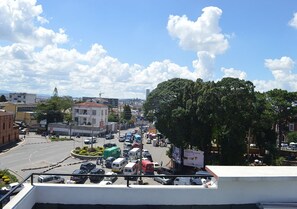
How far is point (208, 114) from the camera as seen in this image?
28.5 meters

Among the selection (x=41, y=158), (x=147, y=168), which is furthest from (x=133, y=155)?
(x=41, y=158)

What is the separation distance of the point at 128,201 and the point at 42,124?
215 feet

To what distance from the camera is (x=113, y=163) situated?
31.9 meters

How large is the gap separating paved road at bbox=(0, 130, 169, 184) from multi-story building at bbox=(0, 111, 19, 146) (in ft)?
6.03

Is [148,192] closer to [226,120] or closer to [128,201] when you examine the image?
[128,201]

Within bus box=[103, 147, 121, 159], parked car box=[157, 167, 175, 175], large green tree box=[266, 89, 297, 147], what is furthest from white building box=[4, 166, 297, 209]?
large green tree box=[266, 89, 297, 147]

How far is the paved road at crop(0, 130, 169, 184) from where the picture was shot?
31812 mm

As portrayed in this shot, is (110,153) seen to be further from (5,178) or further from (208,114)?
(5,178)

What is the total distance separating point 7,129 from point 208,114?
3346cm

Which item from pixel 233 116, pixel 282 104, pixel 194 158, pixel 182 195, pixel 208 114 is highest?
pixel 282 104

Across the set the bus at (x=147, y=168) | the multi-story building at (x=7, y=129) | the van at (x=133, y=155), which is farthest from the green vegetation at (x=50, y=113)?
the bus at (x=147, y=168)

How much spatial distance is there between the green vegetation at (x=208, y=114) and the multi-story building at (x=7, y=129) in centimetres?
2536

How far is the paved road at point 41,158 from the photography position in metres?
31.8

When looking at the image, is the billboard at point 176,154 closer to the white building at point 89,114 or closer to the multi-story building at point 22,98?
the white building at point 89,114
